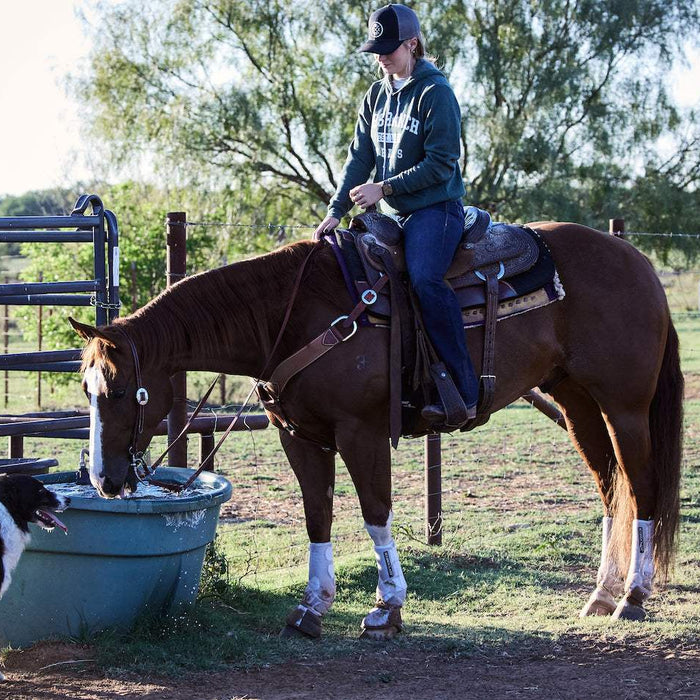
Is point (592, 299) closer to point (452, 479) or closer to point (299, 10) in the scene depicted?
point (452, 479)

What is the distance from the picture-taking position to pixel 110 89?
19.6m

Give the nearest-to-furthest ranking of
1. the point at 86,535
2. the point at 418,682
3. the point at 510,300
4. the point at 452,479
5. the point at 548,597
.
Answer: the point at 418,682
the point at 86,535
the point at 510,300
the point at 548,597
the point at 452,479

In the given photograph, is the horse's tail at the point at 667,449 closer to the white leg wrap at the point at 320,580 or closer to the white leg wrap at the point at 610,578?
the white leg wrap at the point at 610,578

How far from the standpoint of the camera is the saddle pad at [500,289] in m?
4.57

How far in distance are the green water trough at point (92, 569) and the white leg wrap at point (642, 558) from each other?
2.37 metres

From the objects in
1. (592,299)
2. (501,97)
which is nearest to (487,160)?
(501,97)

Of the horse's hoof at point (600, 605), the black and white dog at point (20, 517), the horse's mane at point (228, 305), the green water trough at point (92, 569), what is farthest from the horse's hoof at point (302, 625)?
the horse's hoof at point (600, 605)

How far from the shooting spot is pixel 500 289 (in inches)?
191

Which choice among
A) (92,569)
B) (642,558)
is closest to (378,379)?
(92,569)

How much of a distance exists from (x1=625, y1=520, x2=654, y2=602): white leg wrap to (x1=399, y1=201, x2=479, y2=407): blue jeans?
128 centimetres

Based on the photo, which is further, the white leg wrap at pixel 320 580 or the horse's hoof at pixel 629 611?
the horse's hoof at pixel 629 611

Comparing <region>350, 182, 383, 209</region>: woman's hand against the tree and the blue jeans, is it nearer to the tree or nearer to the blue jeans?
the blue jeans

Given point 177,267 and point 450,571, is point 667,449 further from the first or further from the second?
point 177,267

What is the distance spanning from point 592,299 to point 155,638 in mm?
2803
